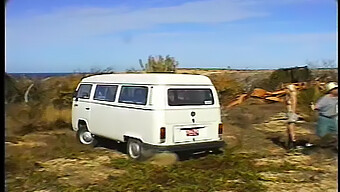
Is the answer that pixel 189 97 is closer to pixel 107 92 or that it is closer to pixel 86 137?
pixel 107 92

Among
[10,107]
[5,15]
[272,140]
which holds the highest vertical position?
[5,15]

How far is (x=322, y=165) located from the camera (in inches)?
119

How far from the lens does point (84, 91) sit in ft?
9.77

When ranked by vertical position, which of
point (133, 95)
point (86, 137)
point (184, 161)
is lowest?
point (184, 161)

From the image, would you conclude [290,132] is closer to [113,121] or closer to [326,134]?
[326,134]

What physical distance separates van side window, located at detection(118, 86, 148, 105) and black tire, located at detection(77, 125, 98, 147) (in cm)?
27

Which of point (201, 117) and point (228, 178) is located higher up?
point (201, 117)

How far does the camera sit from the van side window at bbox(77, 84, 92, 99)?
2973 mm

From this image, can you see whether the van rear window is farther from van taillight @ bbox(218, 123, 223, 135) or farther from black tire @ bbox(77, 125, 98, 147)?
black tire @ bbox(77, 125, 98, 147)

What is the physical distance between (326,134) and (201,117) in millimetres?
724

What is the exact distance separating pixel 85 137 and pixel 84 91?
273 mm

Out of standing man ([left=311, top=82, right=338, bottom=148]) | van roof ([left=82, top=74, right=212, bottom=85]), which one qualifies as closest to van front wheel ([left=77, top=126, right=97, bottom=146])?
van roof ([left=82, top=74, right=212, bottom=85])

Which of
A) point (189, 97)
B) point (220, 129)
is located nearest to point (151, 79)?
point (189, 97)

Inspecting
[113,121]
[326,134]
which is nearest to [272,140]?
[326,134]
